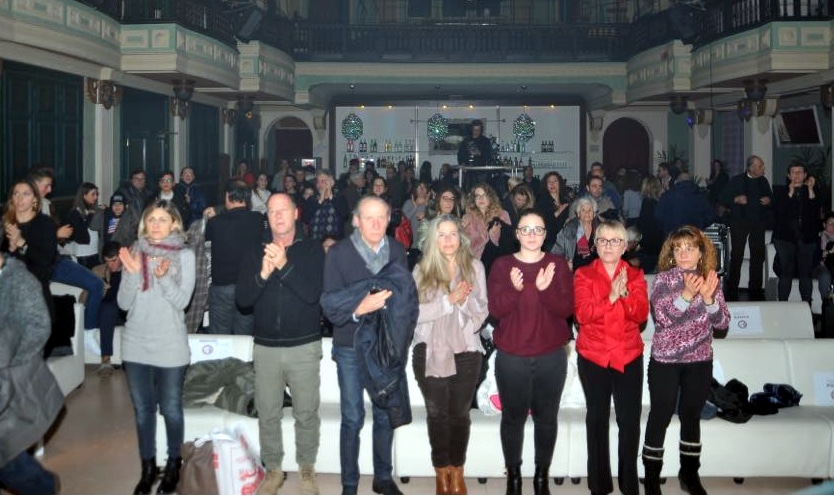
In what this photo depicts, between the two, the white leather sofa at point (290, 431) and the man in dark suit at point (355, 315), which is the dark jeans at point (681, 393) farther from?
the white leather sofa at point (290, 431)

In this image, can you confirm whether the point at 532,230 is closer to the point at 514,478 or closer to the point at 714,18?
the point at 514,478

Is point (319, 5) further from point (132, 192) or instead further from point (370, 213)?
point (370, 213)

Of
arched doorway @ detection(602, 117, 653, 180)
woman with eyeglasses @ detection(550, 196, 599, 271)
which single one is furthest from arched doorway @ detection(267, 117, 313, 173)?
woman with eyeglasses @ detection(550, 196, 599, 271)

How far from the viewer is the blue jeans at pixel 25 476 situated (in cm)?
453

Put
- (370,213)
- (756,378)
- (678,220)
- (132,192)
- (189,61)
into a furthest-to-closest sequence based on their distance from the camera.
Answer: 1. (189,61)
2. (132,192)
3. (678,220)
4. (756,378)
5. (370,213)

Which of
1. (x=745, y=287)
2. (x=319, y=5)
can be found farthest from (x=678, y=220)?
(x=319, y=5)

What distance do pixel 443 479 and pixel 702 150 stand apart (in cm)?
1928

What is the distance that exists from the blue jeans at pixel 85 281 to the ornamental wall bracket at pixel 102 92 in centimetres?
617

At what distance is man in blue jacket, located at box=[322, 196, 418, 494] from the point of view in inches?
206

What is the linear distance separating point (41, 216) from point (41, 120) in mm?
6687

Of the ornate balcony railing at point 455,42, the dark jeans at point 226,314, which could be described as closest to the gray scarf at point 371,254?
the dark jeans at point 226,314

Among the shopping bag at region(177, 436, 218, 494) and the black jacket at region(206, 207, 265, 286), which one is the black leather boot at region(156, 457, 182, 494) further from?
the black jacket at region(206, 207, 265, 286)

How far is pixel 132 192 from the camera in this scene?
1152 cm

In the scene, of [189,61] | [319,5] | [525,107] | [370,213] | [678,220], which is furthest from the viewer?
[319,5]
